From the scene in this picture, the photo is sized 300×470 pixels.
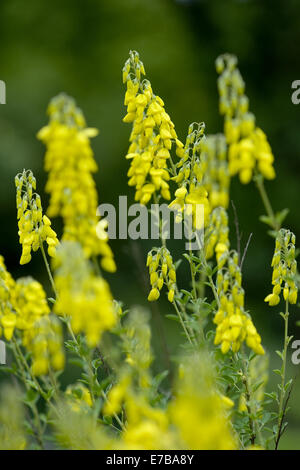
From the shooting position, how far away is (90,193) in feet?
5.50

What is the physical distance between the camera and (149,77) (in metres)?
6.95

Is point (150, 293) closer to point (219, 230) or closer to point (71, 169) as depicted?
point (219, 230)

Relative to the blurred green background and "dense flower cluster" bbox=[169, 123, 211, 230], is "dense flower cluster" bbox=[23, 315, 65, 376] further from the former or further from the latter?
the blurred green background

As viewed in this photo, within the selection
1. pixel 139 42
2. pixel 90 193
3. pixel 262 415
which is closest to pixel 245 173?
pixel 90 193

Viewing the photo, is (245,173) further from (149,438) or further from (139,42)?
(139,42)

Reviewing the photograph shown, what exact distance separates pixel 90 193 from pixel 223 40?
615 cm

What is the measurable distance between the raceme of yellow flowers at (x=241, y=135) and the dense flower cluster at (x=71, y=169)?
0.36m

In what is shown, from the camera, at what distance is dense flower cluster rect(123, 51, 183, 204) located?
6.90ft

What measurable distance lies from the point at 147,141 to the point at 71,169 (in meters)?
0.56

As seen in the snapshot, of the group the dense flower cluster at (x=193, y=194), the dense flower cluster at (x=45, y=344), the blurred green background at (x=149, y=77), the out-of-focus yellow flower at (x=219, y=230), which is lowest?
the dense flower cluster at (x=45, y=344)

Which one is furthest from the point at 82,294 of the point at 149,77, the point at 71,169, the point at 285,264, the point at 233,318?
the point at 149,77

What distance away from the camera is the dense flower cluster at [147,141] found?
6.90ft

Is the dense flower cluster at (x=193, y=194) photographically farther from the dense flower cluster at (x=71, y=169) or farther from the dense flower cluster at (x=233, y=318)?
the dense flower cluster at (x=71, y=169)

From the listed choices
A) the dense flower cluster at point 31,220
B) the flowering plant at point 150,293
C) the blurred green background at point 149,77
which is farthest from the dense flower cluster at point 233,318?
the blurred green background at point 149,77
